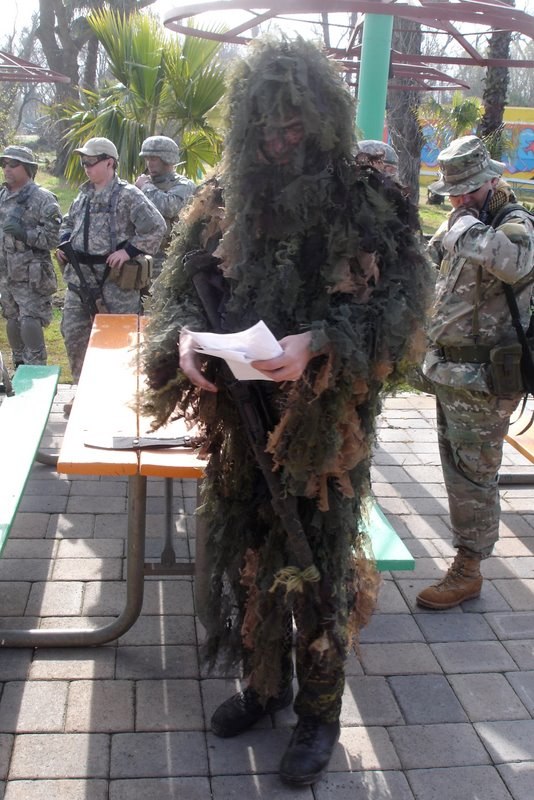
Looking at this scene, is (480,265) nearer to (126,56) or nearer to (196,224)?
(196,224)

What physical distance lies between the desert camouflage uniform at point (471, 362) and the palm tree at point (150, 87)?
5.45 m

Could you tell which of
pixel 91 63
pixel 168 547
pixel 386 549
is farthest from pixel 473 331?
pixel 91 63

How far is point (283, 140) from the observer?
6.93 feet

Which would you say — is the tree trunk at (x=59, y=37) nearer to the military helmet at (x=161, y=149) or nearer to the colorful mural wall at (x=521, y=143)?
the colorful mural wall at (x=521, y=143)

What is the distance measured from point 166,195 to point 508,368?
3920 mm

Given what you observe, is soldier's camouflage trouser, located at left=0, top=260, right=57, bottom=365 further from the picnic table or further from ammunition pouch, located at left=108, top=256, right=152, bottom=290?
the picnic table

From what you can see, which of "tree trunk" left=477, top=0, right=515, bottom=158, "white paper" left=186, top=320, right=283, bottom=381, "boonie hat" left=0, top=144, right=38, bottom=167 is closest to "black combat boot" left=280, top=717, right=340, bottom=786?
"white paper" left=186, top=320, right=283, bottom=381

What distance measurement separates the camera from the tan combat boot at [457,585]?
11.4 ft

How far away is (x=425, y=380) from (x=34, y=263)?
3676 mm

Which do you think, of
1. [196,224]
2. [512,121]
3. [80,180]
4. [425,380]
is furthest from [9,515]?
[512,121]

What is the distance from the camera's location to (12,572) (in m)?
3.56

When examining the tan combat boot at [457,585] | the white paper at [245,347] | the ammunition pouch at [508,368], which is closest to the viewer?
the white paper at [245,347]

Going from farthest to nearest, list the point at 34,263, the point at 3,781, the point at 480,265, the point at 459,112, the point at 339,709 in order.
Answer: the point at 459,112
the point at 34,263
the point at 480,265
the point at 339,709
the point at 3,781

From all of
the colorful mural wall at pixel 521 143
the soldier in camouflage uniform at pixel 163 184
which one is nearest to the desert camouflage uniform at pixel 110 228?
the soldier in camouflage uniform at pixel 163 184
